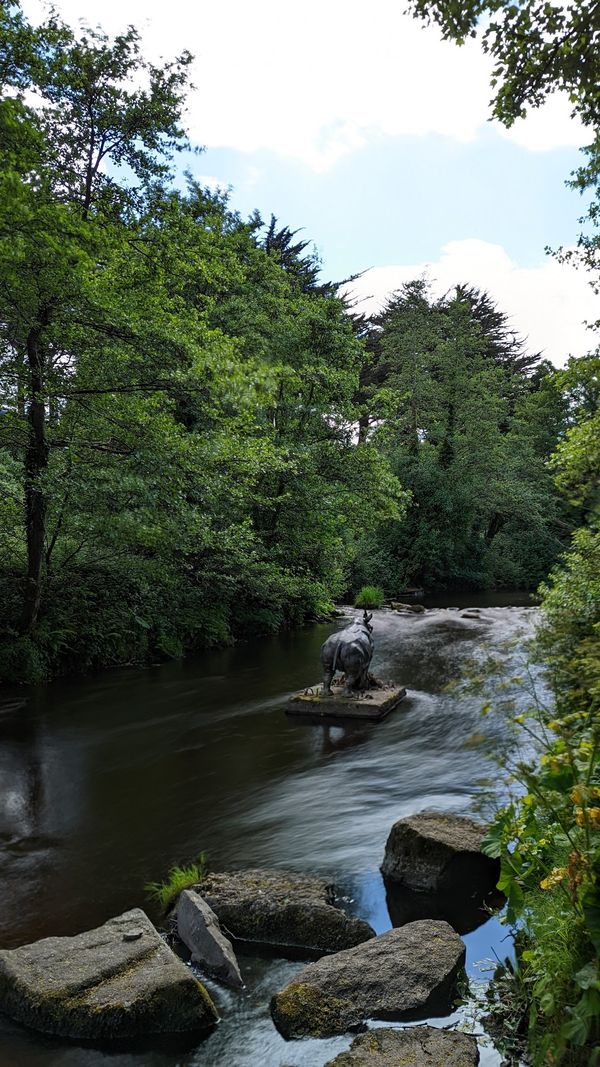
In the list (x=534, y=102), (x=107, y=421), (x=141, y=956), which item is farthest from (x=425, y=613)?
(x=141, y=956)

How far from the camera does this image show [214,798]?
7.21m

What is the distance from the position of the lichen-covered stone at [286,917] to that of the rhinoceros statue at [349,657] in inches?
217

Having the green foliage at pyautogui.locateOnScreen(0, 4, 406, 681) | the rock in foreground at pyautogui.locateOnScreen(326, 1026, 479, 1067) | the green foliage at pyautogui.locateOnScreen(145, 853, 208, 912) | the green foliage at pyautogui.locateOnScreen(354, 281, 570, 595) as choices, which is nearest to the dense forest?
the green foliage at pyautogui.locateOnScreen(0, 4, 406, 681)

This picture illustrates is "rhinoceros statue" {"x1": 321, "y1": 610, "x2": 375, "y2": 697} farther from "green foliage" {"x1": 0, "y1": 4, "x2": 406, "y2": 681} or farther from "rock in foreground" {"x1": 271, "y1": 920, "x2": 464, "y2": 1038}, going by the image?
"rock in foreground" {"x1": 271, "y1": 920, "x2": 464, "y2": 1038}

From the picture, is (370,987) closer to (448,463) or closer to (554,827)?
(554,827)

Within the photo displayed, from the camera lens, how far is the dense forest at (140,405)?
10.8 metres

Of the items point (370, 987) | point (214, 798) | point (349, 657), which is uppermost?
point (349, 657)

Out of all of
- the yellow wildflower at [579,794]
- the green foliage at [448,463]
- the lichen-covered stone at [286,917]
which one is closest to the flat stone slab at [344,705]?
the lichen-covered stone at [286,917]

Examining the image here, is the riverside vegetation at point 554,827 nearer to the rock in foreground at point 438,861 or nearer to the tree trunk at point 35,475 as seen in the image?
the rock in foreground at point 438,861

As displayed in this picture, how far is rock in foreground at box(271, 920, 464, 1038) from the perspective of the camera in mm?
3576

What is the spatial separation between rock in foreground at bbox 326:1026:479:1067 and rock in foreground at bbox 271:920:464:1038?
1.03 ft

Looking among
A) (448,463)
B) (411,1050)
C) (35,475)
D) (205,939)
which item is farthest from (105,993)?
(448,463)

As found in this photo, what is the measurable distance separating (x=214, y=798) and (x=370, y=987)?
3.75 m

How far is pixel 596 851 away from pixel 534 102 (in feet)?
20.2
